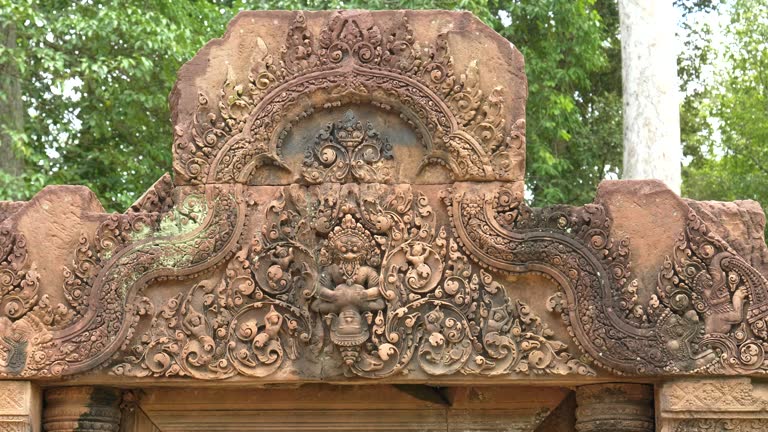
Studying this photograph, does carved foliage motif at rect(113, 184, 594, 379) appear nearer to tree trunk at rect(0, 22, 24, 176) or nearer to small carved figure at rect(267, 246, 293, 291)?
small carved figure at rect(267, 246, 293, 291)

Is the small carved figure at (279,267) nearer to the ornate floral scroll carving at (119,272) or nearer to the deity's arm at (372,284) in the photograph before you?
the ornate floral scroll carving at (119,272)

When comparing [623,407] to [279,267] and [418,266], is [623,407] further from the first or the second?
[279,267]

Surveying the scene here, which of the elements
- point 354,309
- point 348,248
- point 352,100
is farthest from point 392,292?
point 352,100

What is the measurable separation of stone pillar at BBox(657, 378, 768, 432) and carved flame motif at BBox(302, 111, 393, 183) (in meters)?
1.86

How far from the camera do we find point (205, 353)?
6.16 metres

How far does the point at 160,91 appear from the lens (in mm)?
13289

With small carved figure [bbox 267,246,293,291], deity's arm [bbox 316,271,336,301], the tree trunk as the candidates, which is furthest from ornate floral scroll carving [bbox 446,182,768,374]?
the tree trunk

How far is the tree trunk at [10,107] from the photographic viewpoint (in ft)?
41.7

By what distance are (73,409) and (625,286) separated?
9.77 feet

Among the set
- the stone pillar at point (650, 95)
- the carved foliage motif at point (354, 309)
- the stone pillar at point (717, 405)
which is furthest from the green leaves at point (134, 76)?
the stone pillar at point (717, 405)

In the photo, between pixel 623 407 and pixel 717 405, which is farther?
pixel 623 407

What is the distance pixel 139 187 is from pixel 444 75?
7.98 metres

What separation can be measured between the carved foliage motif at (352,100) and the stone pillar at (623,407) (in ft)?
4.22

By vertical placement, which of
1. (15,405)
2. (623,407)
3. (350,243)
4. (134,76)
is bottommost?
(15,405)
